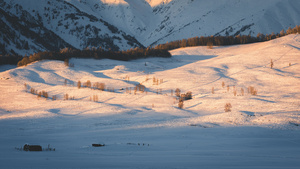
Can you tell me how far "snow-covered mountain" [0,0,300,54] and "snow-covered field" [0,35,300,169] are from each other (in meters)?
22.1

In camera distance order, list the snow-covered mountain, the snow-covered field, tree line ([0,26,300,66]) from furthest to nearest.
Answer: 1. the snow-covered mountain
2. tree line ([0,26,300,66])
3. the snow-covered field

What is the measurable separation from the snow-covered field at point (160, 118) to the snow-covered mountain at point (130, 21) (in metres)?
22.1

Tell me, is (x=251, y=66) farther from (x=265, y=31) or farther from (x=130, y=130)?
(x=265, y=31)

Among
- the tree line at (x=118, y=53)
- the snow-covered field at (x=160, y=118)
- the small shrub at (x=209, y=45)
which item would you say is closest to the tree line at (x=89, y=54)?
the tree line at (x=118, y=53)

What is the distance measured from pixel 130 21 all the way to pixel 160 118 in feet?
202

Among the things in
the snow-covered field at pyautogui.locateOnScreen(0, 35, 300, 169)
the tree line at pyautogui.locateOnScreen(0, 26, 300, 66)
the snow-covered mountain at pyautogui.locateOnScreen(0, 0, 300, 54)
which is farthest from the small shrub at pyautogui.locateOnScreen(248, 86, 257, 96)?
the snow-covered mountain at pyautogui.locateOnScreen(0, 0, 300, 54)

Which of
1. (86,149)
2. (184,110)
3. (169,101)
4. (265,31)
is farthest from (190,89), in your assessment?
(265,31)

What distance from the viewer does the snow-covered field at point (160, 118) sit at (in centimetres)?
434

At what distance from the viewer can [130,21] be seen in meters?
68.5

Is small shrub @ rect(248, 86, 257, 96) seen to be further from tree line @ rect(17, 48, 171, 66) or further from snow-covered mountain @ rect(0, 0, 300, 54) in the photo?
Result: snow-covered mountain @ rect(0, 0, 300, 54)

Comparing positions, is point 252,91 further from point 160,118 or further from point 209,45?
point 209,45

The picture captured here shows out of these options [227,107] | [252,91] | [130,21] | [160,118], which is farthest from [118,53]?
[130,21]

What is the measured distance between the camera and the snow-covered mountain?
4278 cm

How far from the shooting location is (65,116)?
33.1 feet
